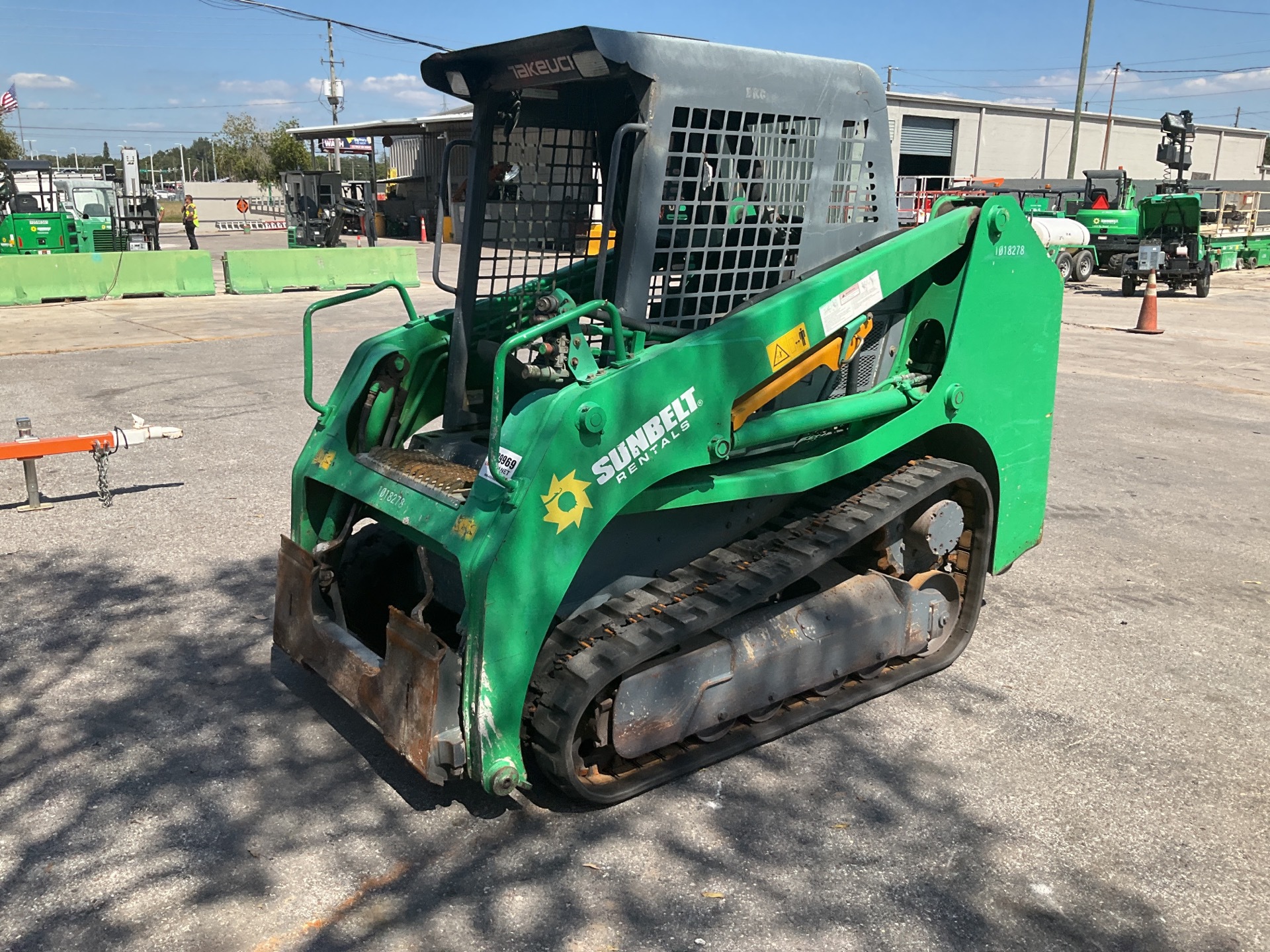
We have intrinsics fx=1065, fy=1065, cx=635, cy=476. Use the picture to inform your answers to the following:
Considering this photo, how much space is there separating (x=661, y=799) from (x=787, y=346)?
5.52 ft

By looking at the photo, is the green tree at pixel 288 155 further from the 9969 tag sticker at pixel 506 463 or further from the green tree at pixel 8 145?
the 9969 tag sticker at pixel 506 463

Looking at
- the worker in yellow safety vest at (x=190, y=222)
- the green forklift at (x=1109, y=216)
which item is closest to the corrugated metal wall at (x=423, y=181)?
the worker in yellow safety vest at (x=190, y=222)

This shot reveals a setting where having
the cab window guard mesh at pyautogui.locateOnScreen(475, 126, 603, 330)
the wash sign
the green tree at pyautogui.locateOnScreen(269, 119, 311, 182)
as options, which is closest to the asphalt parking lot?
the cab window guard mesh at pyautogui.locateOnScreen(475, 126, 603, 330)

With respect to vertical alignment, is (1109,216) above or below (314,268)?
above

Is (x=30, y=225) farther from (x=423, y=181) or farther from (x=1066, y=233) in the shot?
(x=423, y=181)

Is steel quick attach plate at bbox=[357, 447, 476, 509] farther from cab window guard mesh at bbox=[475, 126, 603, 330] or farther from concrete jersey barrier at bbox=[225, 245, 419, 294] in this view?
concrete jersey barrier at bbox=[225, 245, 419, 294]

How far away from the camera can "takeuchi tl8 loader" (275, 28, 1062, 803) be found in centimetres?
343

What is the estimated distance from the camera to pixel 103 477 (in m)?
6.83

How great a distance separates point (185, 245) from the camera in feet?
121

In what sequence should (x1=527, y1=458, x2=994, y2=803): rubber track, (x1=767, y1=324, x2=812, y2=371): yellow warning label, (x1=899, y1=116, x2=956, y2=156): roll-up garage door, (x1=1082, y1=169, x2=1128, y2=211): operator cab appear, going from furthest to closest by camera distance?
(x1=899, y1=116, x2=956, y2=156): roll-up garage door < (x1=1082, y1=169, x2=1128, y2=211): operator cab < (x1=767, y1=324, x2=812, y2=371): yellow warning label < (x1=527, y1=458, x2=994, y2=803): rubber track

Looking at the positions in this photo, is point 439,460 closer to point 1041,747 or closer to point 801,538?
point 801,538

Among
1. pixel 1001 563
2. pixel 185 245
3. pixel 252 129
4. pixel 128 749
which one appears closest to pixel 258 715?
pixel 128 749

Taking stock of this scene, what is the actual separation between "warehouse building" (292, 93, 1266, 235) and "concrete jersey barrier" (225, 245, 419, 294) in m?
18.8

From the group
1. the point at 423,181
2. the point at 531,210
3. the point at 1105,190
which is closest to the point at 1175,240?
the point at 1105,190
